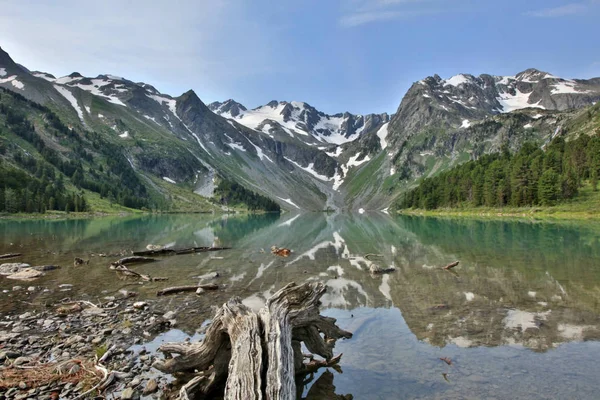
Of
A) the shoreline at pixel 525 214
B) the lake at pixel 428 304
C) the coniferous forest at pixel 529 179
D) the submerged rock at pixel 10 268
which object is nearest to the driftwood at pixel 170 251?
the lake at pixel 428 304

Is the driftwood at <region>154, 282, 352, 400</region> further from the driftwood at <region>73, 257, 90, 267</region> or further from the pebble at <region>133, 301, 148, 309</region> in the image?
the driftwood at <region>73, 257, 90, 267</region>

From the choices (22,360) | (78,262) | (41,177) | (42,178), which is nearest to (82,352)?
(22,360)

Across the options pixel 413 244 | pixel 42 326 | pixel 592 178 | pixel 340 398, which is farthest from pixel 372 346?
pixel 592 178

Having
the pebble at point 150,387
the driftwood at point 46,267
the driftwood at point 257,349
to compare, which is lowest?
the driftwood at point 46,267

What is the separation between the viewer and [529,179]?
10712 centimetres

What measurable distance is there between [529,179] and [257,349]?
123 meters

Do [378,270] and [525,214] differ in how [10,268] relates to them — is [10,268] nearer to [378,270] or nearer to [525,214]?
[378,270]

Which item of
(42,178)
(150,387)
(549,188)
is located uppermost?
(42,178)

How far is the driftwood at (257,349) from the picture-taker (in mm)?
8484

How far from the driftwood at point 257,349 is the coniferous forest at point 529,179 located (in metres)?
113

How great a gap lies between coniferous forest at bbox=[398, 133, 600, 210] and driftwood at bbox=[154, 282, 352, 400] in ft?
371

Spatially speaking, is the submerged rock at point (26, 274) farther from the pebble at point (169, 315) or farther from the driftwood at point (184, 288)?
→ the pebble at point (169, 315)

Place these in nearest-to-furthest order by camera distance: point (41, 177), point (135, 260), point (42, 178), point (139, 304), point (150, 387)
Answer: point (150, 387), point (139, 304), point (135, 260), point (42, 178), point (41, 177)

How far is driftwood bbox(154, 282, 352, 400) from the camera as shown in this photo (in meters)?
8.48
